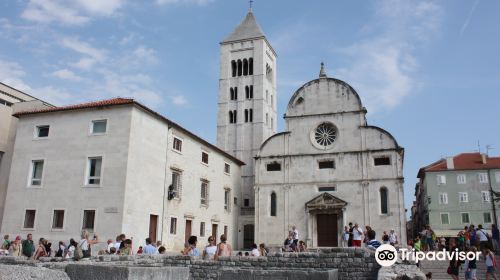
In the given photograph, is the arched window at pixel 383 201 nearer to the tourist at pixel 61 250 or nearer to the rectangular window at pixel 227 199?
the rectangular window at pixel 227 199

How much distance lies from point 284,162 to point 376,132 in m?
7.99

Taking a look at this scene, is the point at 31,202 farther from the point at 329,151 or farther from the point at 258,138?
the point at 258,138

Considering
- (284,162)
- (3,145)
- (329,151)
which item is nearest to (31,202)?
(3,145)

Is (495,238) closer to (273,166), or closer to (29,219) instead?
(273,166)

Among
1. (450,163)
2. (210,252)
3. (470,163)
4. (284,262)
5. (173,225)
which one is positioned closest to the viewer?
(284,262)

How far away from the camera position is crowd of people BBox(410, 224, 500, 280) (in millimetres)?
13661

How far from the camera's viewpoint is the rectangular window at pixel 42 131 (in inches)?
996

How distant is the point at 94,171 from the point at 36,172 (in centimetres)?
413

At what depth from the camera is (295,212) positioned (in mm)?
34156

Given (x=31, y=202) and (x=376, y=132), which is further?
(x=376, y=132)

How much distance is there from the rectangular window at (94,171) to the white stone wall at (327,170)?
15550mm

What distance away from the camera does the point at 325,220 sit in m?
33.6

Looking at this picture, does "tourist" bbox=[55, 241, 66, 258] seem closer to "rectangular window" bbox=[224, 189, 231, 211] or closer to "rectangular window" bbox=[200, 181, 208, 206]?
"rectangular window" bbox=[200, 181, 208, 206]

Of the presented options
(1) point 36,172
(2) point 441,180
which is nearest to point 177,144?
(1) point 36,172
